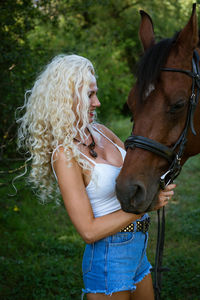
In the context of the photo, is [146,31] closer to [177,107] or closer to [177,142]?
[177,107]

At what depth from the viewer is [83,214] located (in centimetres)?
174

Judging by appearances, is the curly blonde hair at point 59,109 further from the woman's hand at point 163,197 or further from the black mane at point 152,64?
the woman's hand at point 163,197

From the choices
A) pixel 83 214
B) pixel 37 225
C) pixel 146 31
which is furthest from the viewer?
pixel 37 225

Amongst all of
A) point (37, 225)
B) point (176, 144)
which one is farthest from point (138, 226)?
point (37, 225)

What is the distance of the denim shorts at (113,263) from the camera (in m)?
1.79

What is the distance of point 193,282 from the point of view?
3289 millimetres

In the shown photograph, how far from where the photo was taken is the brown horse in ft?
5.61

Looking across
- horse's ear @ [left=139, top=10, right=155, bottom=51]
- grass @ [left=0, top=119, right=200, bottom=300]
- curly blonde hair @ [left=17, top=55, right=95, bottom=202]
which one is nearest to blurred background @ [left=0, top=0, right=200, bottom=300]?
grass @ [left=0, top=119, right=200, bottom=300]

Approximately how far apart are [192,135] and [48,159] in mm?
903

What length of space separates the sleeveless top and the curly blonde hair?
82 mm

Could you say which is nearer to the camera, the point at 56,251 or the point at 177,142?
the point at 177,142

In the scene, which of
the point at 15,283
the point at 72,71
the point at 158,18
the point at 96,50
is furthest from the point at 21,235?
the point at 158,18

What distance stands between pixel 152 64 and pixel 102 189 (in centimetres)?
79

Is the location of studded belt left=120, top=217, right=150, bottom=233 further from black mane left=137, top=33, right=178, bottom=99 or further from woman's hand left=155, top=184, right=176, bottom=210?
black mane left=137, top=33, right=178, bottom=99
